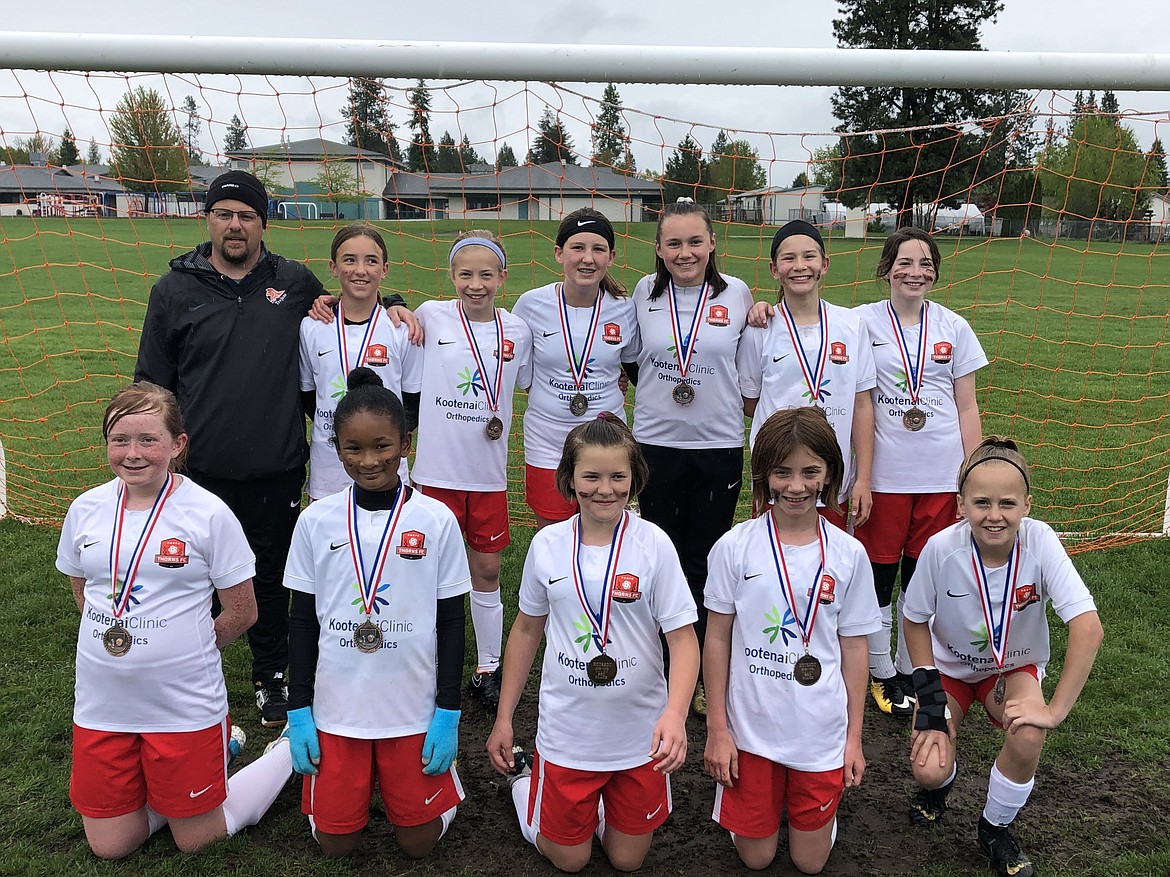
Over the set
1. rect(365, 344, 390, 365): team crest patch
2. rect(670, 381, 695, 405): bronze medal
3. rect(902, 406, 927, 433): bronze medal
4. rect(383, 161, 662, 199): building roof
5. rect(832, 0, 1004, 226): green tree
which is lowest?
rect(902, 406, 927, 433): bronze medal

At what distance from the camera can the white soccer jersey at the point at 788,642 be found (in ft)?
9.02

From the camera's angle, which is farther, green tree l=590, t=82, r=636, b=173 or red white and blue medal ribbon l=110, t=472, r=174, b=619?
green tree l=590, t=82, r=636, b=173

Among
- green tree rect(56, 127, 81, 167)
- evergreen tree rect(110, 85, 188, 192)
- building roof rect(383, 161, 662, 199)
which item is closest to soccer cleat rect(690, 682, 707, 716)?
building roof rect(383, 161, 662, 199)

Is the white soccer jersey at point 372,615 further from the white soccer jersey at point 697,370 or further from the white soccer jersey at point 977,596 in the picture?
the white soccer jersey at point 977,596

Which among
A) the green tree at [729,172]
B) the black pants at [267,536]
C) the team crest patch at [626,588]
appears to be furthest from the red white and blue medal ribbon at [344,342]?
the green tree at [729,172]

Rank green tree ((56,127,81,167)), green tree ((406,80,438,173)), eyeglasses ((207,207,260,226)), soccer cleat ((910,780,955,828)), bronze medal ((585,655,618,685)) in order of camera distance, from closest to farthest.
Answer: bronze medal ((585,655,618,685)), soccer cleat ((910,780,955,828)), eyeglasses ((207,207,260,226)), green tree ((406,80,438,173)), green tree ((56,127,81,167))

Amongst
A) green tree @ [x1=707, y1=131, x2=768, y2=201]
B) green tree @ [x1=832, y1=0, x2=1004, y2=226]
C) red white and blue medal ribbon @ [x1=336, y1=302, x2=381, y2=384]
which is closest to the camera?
red white and blue medal ribbon @ [x1=336, y1=302, x2=381, y2=384]

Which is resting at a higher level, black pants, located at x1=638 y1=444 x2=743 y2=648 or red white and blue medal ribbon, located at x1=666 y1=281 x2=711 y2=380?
red white and blue medal ribbon, located at x1=666 y1=281 x2=711 y2=380

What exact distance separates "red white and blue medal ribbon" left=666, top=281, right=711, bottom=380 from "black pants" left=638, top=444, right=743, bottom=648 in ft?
1.19

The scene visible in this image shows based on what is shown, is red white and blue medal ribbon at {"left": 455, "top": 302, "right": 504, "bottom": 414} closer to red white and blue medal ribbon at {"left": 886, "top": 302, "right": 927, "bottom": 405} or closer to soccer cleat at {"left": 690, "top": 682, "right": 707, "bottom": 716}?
soccer cleat at {"left": 690, "top": 682, "right": 707, "bottom": 716}

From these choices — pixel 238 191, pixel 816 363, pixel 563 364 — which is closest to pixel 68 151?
pixel 238 191

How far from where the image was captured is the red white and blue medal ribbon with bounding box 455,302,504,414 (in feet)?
12.5

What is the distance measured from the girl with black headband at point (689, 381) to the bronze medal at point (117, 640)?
2.04 metres

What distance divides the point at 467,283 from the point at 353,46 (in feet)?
A: 4.06
